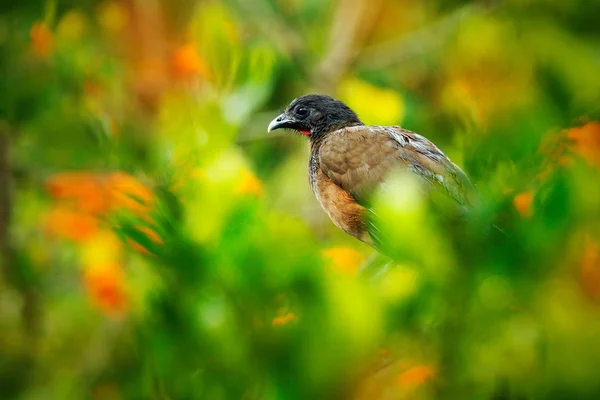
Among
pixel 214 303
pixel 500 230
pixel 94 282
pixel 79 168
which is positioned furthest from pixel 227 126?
pixel 94 282

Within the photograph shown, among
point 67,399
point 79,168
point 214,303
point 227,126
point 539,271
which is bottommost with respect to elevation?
point 79,168

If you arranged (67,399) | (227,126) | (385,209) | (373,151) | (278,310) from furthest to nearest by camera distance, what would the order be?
(373,151) → (67,399) → (227,126) → (278,310) → (385,209)

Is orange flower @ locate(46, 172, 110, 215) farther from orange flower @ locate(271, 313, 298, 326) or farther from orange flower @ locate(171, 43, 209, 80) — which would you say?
orange flower @ locate(271, 313, 298, 326)

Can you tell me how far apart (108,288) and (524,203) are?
2955mm

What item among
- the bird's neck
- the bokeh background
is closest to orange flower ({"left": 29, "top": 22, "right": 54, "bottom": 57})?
the bokeh background

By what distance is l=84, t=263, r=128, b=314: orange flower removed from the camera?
3.79 m

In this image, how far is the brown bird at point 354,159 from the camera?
5.99 ft

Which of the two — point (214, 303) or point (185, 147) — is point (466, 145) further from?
point (185, 147)

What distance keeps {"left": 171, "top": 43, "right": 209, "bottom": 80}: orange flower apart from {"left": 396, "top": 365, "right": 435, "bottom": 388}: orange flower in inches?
115

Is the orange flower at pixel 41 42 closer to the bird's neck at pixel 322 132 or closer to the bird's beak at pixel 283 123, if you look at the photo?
the bird's beak at pixel 283 123

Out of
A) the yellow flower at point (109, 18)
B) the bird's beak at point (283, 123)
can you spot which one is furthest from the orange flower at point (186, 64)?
the bird's beak at point (283, 123)

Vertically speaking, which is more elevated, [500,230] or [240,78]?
[500,230]

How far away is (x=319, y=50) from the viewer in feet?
15.5

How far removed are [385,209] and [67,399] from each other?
122 cm
